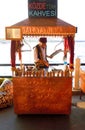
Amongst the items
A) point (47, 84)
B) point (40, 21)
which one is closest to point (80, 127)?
point (47, 84)

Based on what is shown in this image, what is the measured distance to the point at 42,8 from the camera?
14.8 feet

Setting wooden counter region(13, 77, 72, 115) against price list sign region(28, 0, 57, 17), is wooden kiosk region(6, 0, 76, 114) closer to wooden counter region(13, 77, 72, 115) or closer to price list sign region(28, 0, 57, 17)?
wooden counter region(13, 77, 72, 115)

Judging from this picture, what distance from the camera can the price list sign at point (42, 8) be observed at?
4.50 m

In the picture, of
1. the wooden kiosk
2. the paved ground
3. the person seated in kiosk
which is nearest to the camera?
the paved ground

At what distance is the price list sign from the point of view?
4500mm

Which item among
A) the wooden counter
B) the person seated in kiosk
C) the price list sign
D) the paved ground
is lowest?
the paved ground

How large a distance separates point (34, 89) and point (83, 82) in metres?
1.39

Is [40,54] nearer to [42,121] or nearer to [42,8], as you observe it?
[42,8]

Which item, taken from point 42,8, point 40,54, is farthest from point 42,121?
point 42,8

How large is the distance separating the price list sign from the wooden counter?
51.5 inches

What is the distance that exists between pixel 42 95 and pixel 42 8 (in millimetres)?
1744

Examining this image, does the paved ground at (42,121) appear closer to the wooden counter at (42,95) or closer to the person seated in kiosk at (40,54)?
the wooden counter at (42,95)

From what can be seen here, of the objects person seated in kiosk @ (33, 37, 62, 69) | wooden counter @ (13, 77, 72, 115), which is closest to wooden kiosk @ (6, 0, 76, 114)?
wooden counter @ (13, 77, 72, 115)

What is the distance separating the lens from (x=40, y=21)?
441cm
